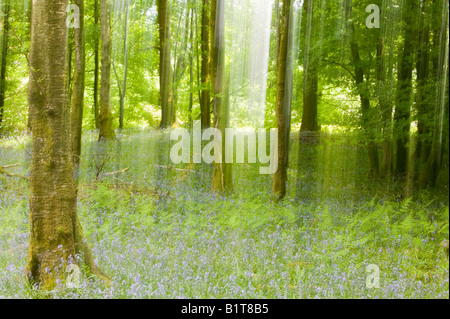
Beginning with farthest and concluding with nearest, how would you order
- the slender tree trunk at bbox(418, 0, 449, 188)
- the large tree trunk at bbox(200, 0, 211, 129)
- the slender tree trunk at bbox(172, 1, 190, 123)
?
the slender tree trunk at bbox(172, 1, 190, 123), the large tree trunk at bbox(200, 0, 211, 129), the slender tree trunk at bbox(418, 0, 449, 188)

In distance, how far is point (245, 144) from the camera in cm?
822

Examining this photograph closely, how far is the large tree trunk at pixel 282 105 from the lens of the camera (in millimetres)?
7652

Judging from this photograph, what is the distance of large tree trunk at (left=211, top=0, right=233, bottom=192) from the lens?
8102 millimetres

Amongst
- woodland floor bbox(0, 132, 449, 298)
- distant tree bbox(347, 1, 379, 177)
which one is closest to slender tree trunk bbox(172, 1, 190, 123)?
woodland floor bbox(0, 132, 449, 298)

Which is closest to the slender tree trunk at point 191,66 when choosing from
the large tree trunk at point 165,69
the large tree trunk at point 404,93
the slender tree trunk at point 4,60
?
the large tree trunk at point 165,69

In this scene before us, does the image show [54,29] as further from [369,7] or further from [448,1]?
[369,7]

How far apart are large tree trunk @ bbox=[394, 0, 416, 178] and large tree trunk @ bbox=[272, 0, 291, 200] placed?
2.13 metres

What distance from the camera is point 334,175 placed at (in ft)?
26.6

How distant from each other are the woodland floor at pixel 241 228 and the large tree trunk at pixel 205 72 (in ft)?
3.45

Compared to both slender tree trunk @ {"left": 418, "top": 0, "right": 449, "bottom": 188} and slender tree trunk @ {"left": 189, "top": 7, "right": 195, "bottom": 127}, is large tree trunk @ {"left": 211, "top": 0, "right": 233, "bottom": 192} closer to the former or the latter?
slender tree trunk @ {"left": 189, "top": 7, "right": 195, "bottom": 127}

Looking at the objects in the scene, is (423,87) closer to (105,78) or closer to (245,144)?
(245,144)

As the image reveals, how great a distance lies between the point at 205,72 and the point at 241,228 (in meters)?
4.48
